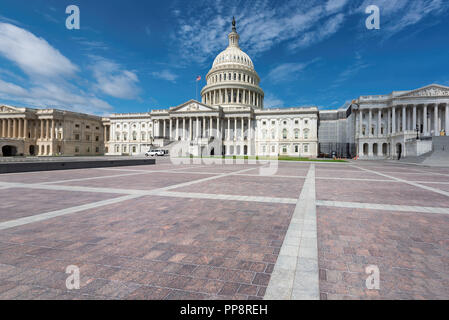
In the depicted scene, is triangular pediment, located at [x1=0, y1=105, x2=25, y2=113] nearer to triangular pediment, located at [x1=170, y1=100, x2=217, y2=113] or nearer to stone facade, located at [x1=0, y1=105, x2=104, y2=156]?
stone facade, located at [x1=0, y1=105, x2=104, y2=156]

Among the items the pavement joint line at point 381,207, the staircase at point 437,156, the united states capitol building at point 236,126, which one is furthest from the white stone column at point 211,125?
the pavement joint line at point 381,207

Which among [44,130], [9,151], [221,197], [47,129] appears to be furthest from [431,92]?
[9,151]

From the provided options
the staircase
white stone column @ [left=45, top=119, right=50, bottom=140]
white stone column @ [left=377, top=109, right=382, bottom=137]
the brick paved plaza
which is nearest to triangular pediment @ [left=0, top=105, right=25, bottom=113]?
white stone column @ [left=45, top=119, right=50, bottom=140]

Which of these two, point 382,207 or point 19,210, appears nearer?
point 19,210

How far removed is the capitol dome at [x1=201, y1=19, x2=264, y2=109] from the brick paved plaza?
7536 cm

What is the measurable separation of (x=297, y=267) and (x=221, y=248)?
1.41 meters

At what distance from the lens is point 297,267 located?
11.1 feet

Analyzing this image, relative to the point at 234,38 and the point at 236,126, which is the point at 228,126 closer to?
the point at 236,126

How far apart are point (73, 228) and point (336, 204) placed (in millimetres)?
7893

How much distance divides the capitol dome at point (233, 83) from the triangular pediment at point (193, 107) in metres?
11.8
